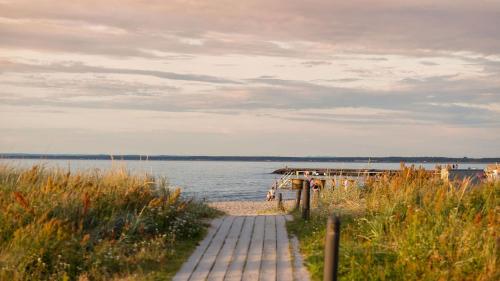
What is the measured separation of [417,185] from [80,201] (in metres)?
9.09

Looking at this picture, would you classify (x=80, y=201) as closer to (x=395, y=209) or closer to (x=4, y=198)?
(x=4, y=198)

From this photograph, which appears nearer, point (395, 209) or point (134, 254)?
point (134, 254)

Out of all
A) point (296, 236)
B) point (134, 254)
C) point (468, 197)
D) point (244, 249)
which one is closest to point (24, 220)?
point (134, 254)

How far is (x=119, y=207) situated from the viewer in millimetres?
15328

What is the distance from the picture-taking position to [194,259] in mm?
12516

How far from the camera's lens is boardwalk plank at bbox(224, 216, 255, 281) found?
1103 centimetres

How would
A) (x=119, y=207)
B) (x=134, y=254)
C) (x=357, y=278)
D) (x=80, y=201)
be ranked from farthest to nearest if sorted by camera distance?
(x=119, y=207)
(x=80, y=201)
(x=134, y=254)
(x=357, y=278)

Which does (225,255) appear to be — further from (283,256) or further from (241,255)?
(283,256)

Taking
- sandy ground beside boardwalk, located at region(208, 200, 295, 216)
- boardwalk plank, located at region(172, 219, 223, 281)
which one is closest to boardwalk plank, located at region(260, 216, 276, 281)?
boardwalk plank, located at region(172, 219, 223, 281)

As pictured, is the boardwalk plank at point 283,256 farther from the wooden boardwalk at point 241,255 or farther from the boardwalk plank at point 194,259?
the boardwalk plank at point 194,259

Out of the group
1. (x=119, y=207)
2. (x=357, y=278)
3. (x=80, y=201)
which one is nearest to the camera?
(x=357, y=278)

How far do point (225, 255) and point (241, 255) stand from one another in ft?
1.03

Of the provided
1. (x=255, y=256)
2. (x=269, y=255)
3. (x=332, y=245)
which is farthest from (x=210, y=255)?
(x=332, y=245)

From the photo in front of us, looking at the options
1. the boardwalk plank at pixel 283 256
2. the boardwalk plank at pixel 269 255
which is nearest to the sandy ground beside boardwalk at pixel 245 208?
→ the boardwalk plank at pixel 269 255
